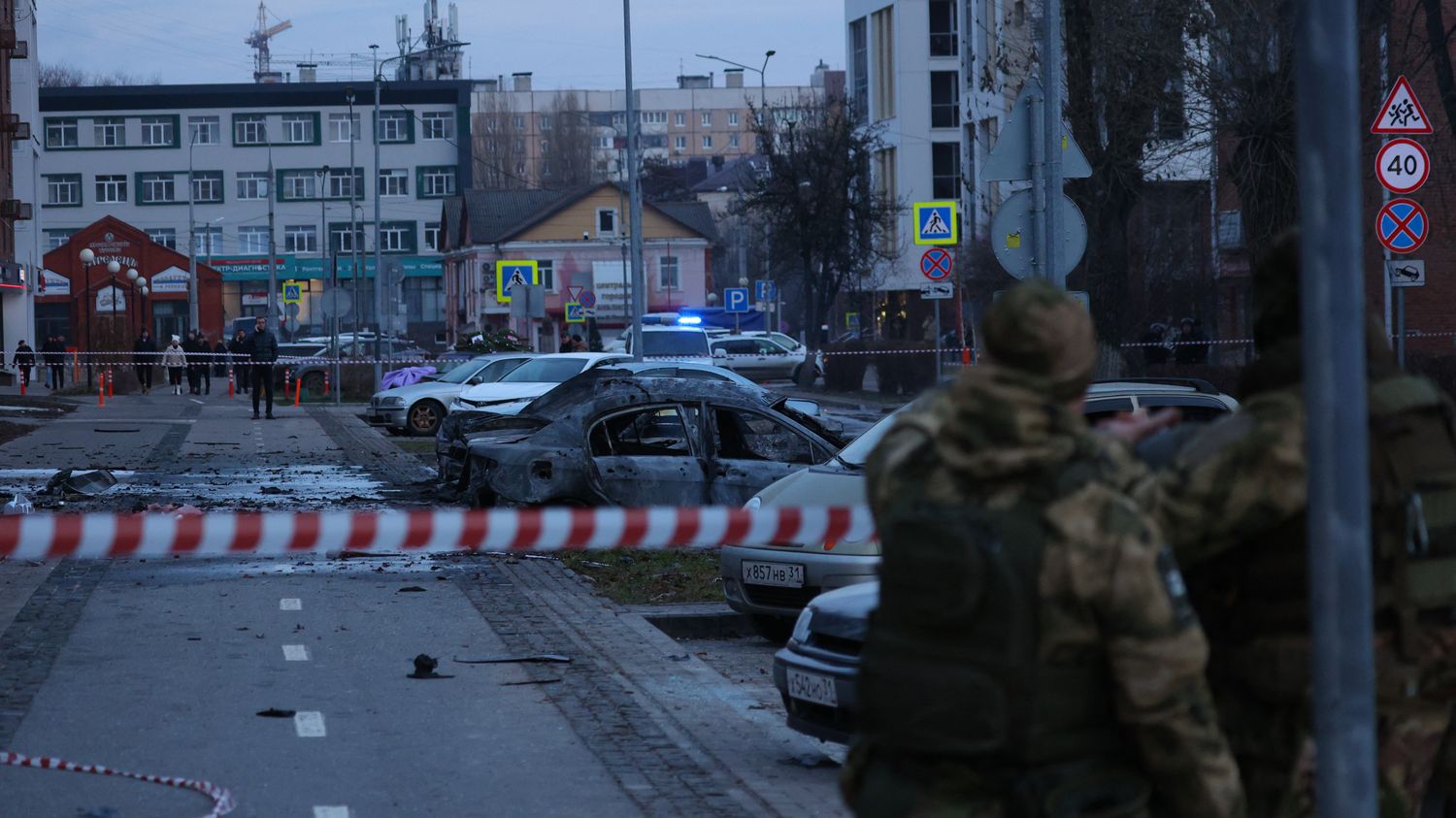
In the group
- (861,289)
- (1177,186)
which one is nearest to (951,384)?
(1177,186)

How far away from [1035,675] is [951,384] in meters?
0.57

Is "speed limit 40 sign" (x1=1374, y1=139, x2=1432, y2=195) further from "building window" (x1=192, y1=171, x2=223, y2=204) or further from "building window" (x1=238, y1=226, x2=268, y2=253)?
"building window" (x1=192, y1=171, x2=223, y2=204)

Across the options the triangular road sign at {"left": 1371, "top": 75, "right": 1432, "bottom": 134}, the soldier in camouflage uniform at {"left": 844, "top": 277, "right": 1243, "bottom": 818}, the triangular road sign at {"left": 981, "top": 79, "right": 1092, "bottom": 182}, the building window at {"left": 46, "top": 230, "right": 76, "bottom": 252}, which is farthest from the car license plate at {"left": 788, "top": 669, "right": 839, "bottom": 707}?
the building window at {"left": 46, "top": 230, "right": 76, "bottom": 252}

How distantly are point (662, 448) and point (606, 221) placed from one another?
77.0 meters

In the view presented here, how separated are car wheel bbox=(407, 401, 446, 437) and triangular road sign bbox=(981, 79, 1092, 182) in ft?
55.8

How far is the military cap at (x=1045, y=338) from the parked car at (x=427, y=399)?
26111 millimetres

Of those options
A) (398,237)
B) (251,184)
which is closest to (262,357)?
(398,237)

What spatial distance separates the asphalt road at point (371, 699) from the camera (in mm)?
6734

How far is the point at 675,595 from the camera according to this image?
12125 mm

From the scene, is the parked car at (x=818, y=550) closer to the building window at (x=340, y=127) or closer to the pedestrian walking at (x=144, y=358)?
the pedestrian walking at (x=144, y=358)

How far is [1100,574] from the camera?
3.20 m

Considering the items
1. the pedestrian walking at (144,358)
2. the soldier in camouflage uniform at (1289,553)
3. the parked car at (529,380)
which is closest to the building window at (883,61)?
the pedestrian walking at (144,358)

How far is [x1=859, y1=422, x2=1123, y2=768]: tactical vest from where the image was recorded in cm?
322

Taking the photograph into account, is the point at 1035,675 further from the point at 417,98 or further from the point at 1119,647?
the point at 417,98
